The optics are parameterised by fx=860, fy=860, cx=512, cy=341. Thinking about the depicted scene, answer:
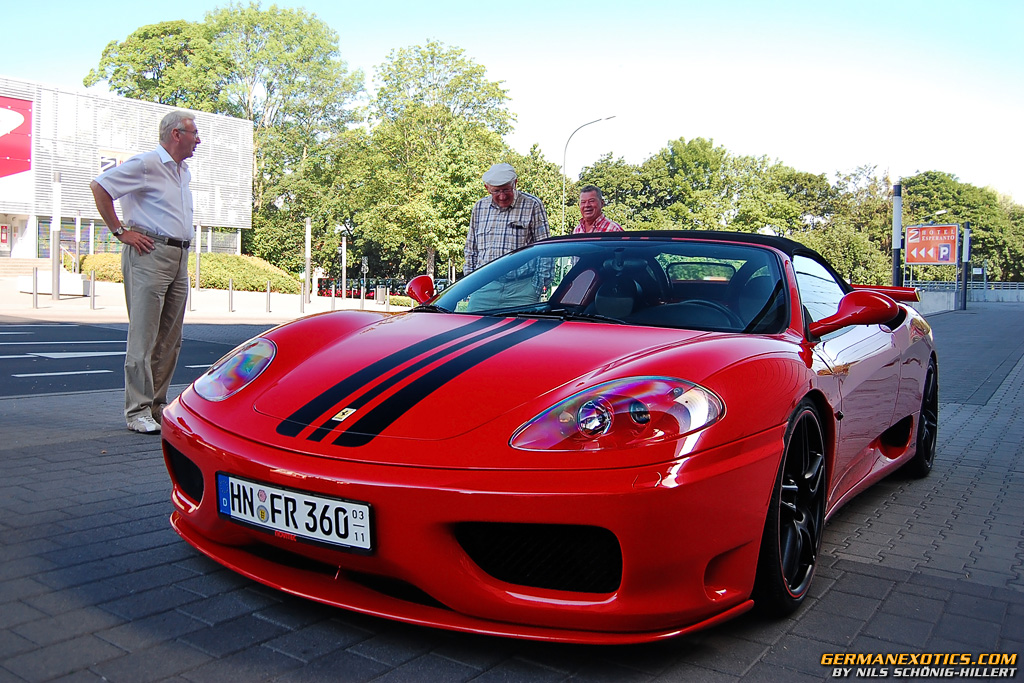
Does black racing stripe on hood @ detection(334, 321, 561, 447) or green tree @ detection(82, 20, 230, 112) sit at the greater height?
green tree @ detection(82, 20, 230, 112)

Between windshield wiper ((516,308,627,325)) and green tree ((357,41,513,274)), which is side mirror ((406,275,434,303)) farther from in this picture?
green tree ((357,41,513,274))

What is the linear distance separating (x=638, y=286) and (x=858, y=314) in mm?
818

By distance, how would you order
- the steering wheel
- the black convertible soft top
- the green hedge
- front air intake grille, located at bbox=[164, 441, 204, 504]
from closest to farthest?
front air intake grille, located at bbox=[164, 441, 204, 504] < the steering wheel < the black convertible soft top < the green hedge

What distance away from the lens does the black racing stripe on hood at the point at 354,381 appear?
244 centimetres

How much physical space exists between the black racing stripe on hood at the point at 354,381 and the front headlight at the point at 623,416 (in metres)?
0.59

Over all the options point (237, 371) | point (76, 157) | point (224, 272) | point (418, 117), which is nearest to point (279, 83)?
point (418, 117)

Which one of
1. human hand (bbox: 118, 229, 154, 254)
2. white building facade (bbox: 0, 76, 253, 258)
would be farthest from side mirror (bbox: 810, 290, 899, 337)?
white building facade (bbox: 0, 76, 253, 258)

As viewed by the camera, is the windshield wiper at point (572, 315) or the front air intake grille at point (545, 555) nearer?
the front air intake grille at point (545, 555)

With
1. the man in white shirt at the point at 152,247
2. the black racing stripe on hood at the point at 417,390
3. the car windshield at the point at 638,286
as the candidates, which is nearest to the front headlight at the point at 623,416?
the black racing stripe on hood at the point at 417,390

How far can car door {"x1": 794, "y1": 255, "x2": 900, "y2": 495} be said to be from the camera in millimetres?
→ 3217

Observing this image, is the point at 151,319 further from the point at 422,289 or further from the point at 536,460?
the point at 536,460

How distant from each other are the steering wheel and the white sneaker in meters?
3.47

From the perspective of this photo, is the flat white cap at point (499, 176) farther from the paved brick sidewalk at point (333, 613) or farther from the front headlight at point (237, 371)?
the front headlight at point (237, 371)

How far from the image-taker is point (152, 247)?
16.2ft
